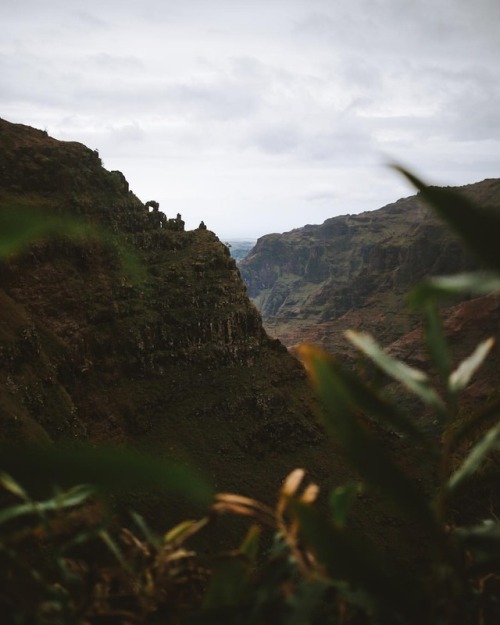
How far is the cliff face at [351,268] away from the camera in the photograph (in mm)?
66062

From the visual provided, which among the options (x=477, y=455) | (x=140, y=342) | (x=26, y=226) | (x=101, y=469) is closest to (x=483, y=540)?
(x=477, y=455)

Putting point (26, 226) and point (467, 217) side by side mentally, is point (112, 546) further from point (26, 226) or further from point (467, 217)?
point (467, 217)

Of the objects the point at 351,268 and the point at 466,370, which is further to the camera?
the point at 351,268

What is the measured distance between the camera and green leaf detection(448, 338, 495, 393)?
97 centimetres

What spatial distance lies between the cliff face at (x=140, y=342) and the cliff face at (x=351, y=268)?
1042 cm

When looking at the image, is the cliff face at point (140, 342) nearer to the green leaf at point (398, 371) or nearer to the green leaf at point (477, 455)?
the green leaf at point (398, 371)

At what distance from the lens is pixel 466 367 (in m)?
1.06

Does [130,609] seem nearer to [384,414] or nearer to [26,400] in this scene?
[384,414]

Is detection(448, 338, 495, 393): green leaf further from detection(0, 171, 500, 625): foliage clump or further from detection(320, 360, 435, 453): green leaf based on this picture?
detection(320, 360, 435, 453): green leaf

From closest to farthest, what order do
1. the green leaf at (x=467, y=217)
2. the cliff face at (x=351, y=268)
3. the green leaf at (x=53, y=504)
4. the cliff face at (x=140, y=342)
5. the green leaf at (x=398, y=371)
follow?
the green leaf at (x=467, y=217) → the green leaf at (x=53, y=504) → the green leaf at (x=398, y=371) → the cliff face at (x=140, y=342) → the cliff face at (x=351, y=268)

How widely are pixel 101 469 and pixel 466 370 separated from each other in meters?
0.76

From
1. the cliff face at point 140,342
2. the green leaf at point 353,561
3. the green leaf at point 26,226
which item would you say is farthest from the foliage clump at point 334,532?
the cliff face at point 140,342

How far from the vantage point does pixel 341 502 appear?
1046 mm

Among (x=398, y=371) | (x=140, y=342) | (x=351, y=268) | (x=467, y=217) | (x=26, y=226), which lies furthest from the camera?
(x=351, y=268)
